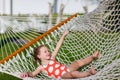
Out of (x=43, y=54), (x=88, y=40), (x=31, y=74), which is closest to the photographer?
(x=31, y=74)

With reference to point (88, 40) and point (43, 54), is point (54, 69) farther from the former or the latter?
point (88, 40)

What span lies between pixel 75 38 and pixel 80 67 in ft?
2.87

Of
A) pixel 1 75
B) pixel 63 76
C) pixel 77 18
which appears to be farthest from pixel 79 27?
pixel 1 75

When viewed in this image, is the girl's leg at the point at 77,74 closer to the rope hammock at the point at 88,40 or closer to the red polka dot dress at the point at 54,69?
the red polka dot dress at the point at 54,69

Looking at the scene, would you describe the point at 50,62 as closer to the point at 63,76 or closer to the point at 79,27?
the point at 63,76

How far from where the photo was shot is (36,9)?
20.4 metres

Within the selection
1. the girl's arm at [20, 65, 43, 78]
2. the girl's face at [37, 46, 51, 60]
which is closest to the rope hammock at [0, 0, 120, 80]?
the girl's arm at [20, 65, 43, 78]

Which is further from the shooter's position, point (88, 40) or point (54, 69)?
point (88, 40)

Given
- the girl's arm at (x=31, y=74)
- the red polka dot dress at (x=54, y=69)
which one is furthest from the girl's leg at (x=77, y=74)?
the girl's arm at (x=31, y=74)

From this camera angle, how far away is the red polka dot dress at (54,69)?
3.83m

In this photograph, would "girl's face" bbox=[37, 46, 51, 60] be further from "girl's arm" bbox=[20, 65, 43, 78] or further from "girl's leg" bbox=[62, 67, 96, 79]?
"girl's leg" bbox=[62, 67, 96, 79]

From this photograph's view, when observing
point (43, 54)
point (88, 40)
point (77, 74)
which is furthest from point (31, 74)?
point (88, 40)

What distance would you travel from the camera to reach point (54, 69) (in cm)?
386

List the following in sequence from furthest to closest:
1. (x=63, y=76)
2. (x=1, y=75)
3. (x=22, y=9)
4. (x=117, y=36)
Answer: (x=22, y=9)
(x=1, y=75)
(x=117, y=36)
(x=63, y=76)
